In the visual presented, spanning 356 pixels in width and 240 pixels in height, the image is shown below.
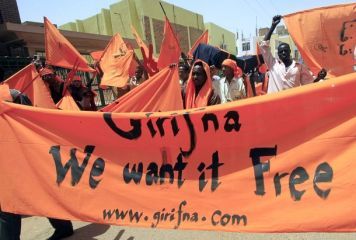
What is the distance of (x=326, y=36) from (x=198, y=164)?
3.01 m

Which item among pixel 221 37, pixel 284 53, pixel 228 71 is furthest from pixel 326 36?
pixel 221 37

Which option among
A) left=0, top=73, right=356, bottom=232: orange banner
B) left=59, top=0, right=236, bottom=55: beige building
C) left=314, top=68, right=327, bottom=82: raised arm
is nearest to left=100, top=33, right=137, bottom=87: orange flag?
left=314, top=68, right=327, bottom=82: raised arm

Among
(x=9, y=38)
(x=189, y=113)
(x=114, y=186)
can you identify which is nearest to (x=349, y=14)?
(x=189, y=113)

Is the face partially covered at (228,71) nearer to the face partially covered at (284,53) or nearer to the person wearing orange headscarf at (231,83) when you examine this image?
the person wearing orange headscarf at (231,83)

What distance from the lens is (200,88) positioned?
13.8ft

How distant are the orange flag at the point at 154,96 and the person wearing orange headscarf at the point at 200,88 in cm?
12

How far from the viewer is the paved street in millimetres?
3496

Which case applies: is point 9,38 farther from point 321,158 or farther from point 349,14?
point 321,158

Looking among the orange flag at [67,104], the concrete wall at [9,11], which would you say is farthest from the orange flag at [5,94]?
the concrete wall at [9,11]

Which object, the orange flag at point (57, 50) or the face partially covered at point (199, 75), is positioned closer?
→ the face partially covered at point (199, 75)

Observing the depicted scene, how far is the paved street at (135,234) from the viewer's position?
3496 mm

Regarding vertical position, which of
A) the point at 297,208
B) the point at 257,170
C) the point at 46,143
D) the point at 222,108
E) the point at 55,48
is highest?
the point at 55,48

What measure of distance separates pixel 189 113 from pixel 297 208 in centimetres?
101

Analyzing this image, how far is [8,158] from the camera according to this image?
335 centimetres
